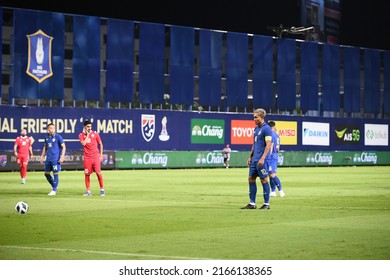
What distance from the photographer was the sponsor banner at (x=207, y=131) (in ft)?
222

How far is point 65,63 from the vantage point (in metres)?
64.4

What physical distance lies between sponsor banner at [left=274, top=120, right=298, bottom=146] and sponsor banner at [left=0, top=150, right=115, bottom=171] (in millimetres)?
18678

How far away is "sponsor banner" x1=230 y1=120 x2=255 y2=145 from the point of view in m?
70.6

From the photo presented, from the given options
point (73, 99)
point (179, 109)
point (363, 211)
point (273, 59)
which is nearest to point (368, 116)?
point (273, 59)

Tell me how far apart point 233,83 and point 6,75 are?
776 inches

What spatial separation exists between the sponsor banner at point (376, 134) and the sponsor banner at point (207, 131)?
18404mm

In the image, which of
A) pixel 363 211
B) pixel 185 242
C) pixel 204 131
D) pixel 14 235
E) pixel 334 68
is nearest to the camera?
pixel 185 242

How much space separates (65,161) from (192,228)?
39.1 m

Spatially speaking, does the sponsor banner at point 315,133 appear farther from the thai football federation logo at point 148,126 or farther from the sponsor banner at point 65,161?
the sponsor banner at point 65,161

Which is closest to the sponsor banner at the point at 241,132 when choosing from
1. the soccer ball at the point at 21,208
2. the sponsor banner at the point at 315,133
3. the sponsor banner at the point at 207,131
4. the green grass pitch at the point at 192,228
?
the sponsor banner at the point at 207,131

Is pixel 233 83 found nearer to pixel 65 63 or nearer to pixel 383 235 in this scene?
pixel 65 63

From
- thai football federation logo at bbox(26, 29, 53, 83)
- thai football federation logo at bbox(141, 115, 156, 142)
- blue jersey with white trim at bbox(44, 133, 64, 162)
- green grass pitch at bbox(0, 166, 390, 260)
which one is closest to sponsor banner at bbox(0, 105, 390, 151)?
thai football federation logo at bbox(141, 115, 156, 142)

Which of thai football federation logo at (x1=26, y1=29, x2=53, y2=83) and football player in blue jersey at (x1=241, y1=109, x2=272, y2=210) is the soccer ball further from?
thai football federation logo at (x1=26, y1=29, x2=53, y2=83)

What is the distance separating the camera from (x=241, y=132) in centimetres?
7144
